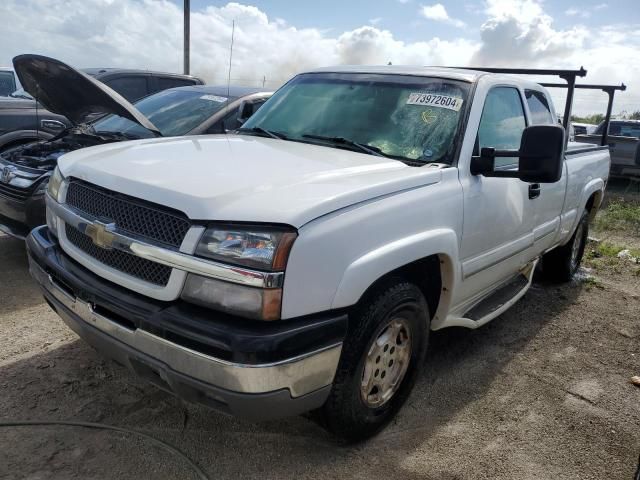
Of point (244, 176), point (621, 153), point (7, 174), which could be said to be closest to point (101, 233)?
point (244, 176)

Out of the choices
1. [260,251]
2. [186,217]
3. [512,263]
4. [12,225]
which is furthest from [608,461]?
[12,225]

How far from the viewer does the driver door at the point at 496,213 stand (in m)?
3.20

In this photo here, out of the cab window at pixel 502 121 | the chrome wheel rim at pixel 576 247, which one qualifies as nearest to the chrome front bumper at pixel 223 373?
the cab window at pixel 502 121

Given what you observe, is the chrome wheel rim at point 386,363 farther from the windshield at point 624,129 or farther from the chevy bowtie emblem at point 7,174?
the windshield at point 624,129

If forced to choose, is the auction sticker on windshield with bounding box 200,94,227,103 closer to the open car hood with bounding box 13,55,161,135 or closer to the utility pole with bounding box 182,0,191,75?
the open car hood with bounding box 13,55,161,135

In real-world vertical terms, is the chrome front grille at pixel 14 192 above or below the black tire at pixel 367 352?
above

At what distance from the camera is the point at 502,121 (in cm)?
378

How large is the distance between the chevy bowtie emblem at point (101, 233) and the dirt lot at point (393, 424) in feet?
3.20

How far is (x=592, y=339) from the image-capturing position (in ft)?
14.6

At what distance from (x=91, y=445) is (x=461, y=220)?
2.16 meters

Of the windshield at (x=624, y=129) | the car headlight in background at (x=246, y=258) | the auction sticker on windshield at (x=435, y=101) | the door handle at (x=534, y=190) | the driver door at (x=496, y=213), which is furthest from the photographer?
the windshield at (x=624, y=129)

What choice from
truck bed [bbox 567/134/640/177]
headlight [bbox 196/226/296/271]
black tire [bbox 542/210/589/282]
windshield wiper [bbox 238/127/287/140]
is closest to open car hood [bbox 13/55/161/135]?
windshield wiper [bbox 238/127/287/140]

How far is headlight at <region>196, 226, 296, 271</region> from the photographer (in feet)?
6.93

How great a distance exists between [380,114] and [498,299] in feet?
4.95
